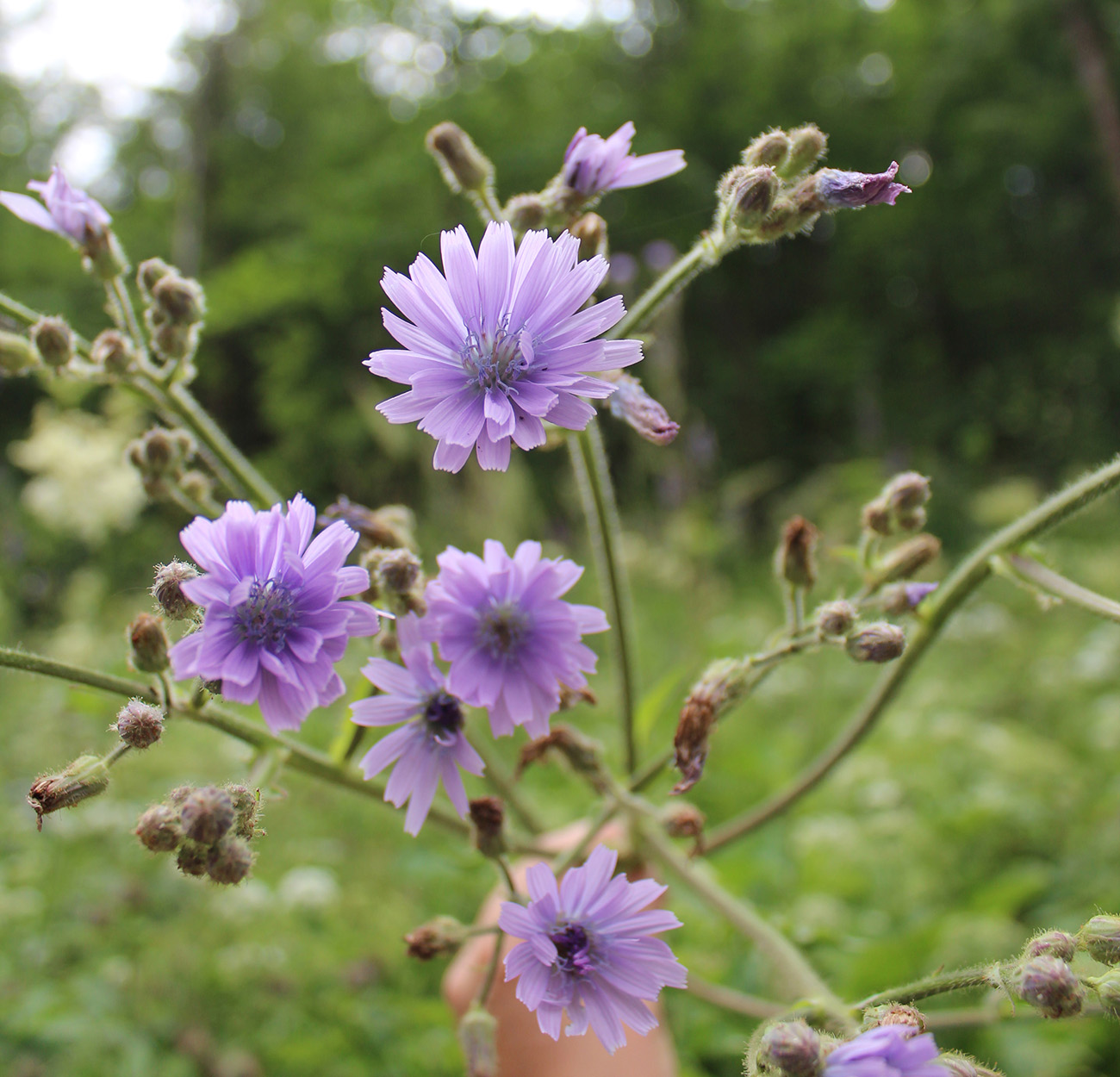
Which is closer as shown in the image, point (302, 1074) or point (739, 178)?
point (739, 178)

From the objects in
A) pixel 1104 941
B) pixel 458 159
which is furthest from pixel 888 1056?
pixel 458 159

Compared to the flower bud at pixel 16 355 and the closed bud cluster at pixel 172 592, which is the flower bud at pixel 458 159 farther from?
the closed bud cluster at pixel 172 592

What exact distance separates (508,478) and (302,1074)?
9.29 feet

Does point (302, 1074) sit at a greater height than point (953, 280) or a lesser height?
lesser

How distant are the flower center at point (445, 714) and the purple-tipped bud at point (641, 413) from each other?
401 mm

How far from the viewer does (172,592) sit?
960 mm

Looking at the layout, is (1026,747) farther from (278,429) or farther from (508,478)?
(278,429)

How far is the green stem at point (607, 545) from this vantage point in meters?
1.40

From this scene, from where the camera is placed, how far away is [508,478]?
4.66 m

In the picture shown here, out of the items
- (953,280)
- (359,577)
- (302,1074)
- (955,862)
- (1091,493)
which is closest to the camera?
(359,577)

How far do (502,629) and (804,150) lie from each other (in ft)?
2.85

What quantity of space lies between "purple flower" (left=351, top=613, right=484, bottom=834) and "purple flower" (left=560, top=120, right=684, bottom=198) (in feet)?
2.32

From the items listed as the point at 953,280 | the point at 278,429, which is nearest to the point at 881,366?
the point at 953,280

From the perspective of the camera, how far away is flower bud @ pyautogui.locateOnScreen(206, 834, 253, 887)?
95 centimetres
